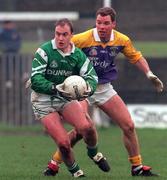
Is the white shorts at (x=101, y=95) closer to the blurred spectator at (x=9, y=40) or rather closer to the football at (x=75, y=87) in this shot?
the football at (x=75, y=87)

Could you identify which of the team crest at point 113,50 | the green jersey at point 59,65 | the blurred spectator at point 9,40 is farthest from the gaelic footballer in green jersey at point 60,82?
the blurred spectator at point 9,40

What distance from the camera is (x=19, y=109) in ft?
74.0

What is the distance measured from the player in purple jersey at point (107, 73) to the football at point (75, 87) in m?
1.10

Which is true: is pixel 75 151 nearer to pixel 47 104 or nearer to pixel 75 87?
pixel 47 104

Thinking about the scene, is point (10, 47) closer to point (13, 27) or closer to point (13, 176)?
point (13, 27)

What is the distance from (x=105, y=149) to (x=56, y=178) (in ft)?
17.1

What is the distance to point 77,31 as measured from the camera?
23.7 m

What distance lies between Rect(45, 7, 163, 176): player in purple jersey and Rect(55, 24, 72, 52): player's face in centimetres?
77

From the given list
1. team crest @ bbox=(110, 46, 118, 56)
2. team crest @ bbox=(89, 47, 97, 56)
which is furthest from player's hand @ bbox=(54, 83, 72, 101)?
team crest @ bbox=(110, 46, 118, 56)

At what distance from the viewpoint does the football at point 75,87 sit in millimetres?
10961

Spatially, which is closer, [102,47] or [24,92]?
[102,47]

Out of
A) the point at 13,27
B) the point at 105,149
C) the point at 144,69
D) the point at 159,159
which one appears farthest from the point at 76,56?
the point at 13,27

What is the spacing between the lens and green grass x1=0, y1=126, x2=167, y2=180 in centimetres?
1206

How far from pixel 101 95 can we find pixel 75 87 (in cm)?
124
